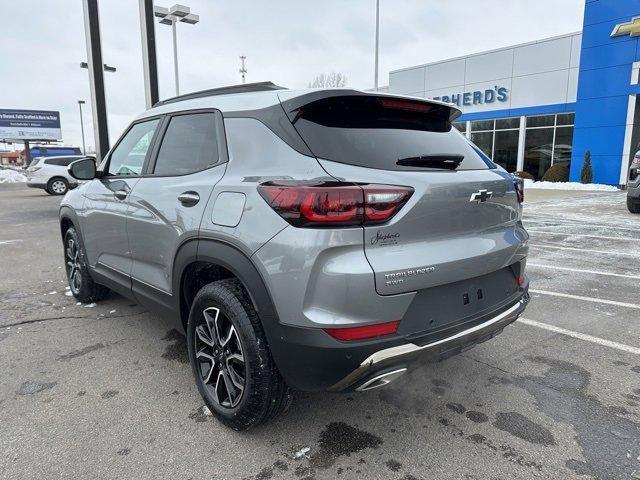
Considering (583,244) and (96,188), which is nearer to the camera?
(96,188)

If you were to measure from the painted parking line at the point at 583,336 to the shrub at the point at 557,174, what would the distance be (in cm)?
1874

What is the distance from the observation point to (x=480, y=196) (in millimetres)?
A: 2434

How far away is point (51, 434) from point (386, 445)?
1.78 m

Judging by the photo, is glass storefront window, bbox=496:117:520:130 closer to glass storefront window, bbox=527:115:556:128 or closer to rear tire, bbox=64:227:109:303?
glass storefront window, bbox=527:115:556:128

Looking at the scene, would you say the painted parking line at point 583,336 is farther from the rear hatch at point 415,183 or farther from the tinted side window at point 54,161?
the tinted side window at point 54,161

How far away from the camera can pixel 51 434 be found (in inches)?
98.3

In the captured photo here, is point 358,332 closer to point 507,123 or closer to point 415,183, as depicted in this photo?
point 415,183

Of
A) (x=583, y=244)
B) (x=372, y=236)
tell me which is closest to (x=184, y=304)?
(x=372, y=236)

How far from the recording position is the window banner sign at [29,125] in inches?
2028

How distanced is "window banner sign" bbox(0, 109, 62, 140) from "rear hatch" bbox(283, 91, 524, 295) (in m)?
61.0

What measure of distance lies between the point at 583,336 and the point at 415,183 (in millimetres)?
2541

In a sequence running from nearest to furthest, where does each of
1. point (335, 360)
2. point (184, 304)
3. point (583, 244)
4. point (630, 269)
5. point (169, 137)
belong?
point (335, 360) → point (184, 304) → point (169, 137) → point (630, 269) → point (583, 244)

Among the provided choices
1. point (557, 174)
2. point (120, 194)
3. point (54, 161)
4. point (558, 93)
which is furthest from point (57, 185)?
point (558, 93)

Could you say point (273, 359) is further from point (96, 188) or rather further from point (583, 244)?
point (583, 244)
